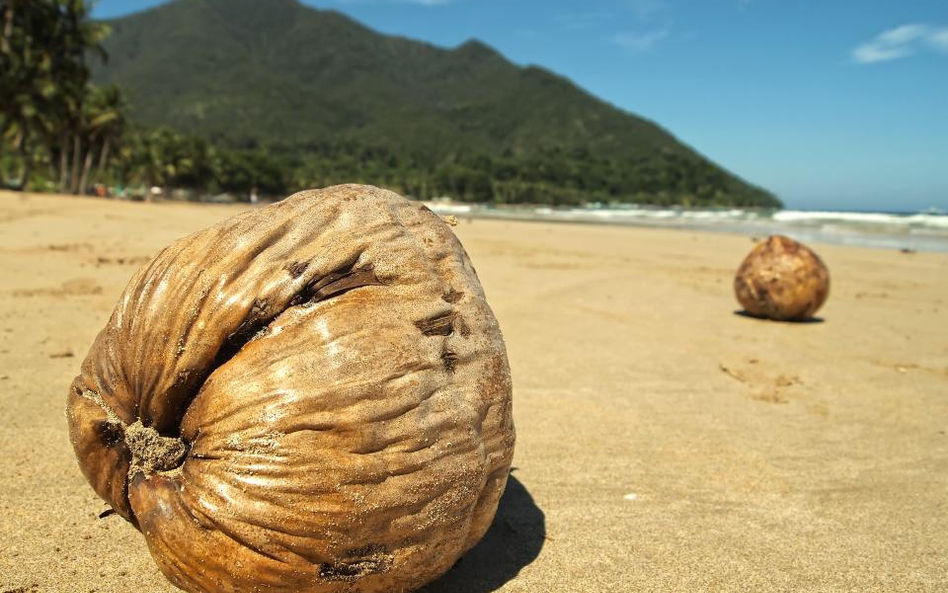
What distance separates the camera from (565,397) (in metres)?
4.66

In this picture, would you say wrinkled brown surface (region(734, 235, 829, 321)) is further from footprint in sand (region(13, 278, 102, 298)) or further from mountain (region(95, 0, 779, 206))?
mountain (region(95, 0, 779, 206))

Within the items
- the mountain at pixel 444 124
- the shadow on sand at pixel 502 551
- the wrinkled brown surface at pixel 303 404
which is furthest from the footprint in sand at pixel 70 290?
the mountain at pixel 444 124

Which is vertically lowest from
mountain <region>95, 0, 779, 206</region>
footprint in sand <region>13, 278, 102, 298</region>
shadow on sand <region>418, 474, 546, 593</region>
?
shadow on sand <region>418, 474, 546, 593</region>

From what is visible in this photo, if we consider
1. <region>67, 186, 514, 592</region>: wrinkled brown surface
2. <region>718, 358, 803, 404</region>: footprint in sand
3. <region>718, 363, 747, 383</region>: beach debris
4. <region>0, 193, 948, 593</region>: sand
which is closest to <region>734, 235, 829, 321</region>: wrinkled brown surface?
<region>0, 193, 948, 593</region>: sand

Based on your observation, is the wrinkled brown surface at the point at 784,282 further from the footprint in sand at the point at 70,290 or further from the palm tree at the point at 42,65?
the palm tree at the point at 42,65

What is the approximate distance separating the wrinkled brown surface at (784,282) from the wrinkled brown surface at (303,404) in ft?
21.4

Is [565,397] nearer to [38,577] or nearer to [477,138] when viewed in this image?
[38,577]

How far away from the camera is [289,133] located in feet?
482

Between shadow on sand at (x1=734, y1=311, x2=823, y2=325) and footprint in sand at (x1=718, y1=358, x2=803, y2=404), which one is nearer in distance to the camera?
footprint in sand at (x1=718, y1=358, x2=803, y2=404)

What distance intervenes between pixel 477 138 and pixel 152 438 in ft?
539

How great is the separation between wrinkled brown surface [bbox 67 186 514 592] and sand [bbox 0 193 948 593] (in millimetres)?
505

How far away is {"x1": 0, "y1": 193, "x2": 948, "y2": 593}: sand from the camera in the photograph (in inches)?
97.0

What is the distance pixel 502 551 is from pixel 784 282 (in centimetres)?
631

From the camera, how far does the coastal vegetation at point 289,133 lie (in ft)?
112
